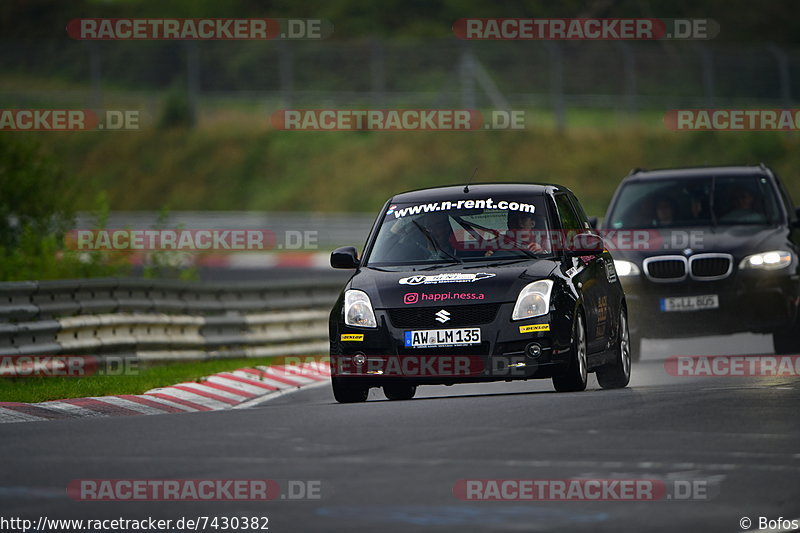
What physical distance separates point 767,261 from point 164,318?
6625 mm

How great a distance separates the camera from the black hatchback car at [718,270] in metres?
16.0

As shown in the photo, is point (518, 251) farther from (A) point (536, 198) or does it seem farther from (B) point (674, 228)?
(B) point (674, 228)

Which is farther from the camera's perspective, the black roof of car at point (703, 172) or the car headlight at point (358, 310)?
the black roof of car at point (703, 172)

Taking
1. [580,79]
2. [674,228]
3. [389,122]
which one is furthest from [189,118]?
[674,228]

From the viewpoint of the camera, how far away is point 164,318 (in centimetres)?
1797

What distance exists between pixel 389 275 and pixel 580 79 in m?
35.3

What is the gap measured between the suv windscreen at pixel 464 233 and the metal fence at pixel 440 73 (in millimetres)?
30001

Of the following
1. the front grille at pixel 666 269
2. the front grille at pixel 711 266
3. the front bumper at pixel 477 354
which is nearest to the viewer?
the front bumper at pixel 477 354

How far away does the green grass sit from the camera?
13.7m
